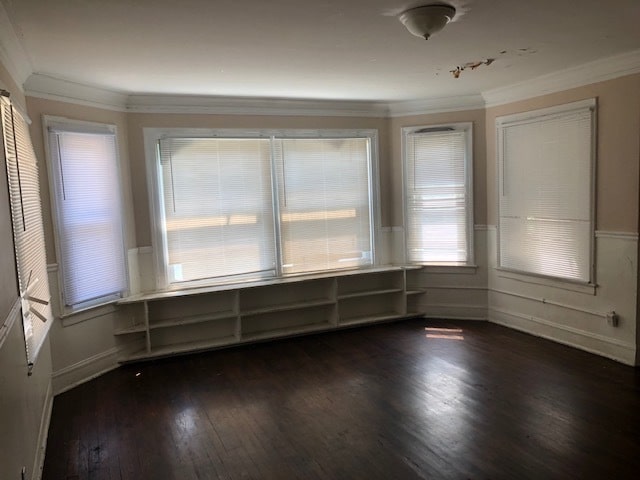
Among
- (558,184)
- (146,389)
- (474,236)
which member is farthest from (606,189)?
(146,389)

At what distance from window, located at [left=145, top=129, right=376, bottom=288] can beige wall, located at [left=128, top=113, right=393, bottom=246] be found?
83 mm

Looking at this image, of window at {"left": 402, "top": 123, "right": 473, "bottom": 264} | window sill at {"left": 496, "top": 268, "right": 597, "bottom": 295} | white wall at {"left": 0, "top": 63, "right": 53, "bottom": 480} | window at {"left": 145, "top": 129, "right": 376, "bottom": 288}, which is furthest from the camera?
window at {"left": 402, "top": 123, "right": 473, "bottom": 264}

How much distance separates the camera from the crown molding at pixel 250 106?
4.70 metres

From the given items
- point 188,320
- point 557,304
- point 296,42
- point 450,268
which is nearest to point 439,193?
point 450,268

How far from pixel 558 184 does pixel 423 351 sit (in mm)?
2012

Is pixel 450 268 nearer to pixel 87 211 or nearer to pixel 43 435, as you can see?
pixel 87 211

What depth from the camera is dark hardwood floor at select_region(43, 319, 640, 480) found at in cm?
277

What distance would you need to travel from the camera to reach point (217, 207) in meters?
5.00

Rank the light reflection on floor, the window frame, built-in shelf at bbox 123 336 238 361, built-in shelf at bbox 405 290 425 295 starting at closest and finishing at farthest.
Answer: the window frame < built-in shelf at bbox 123 336 238 361 < the light reflection on floor < built-in shelf at bbox 405 290 425 295

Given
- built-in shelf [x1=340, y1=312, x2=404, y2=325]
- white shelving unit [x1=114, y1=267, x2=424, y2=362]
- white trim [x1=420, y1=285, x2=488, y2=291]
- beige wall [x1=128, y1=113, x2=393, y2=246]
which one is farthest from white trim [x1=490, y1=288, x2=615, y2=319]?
beige wall [x1=128, y1=113, x2=393, y2=246]

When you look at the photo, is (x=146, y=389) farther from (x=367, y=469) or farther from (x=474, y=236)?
(x=474, y=236)

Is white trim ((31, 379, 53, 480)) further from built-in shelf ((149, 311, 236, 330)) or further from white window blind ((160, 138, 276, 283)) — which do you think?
white window blind ((160, 138, 276, 283))

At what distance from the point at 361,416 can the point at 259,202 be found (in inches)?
103

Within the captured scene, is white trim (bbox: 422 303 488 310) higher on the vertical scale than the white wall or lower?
lower
